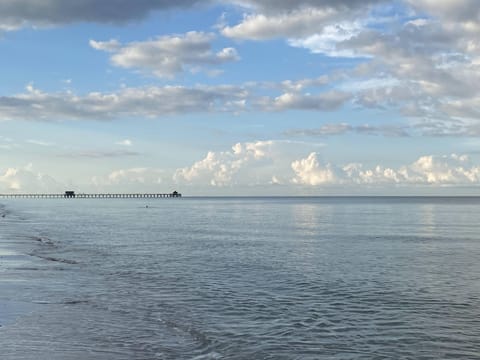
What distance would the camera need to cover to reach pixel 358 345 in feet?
51.7

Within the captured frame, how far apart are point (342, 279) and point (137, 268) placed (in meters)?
12.7

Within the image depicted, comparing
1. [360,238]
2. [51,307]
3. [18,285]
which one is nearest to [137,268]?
[18,285]

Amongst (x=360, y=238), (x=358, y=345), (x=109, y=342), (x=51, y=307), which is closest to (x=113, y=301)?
(x=51, y=307)

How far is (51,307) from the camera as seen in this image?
65.8 feet

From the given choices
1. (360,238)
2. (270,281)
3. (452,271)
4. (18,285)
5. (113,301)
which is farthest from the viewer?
(360,238)

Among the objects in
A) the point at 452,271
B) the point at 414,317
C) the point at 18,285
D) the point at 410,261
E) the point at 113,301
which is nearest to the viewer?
the point at 414,317

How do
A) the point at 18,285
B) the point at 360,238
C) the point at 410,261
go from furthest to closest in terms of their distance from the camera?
the point at 360,238
the point at 410,261
the point at 18,285

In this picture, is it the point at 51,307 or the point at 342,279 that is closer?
the point at 51,307

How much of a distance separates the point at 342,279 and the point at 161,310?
11362mm

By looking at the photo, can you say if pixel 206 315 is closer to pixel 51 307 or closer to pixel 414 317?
pixel 51 307

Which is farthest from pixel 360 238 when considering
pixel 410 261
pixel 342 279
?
pixel 342 279

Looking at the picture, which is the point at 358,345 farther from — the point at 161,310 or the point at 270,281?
the point at 270,281

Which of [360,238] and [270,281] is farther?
[360,238]

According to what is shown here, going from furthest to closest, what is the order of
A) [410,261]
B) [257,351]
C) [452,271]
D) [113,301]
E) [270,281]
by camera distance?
[410,261]
[452,271]
[270,281]
[113,301]
[257,351]
